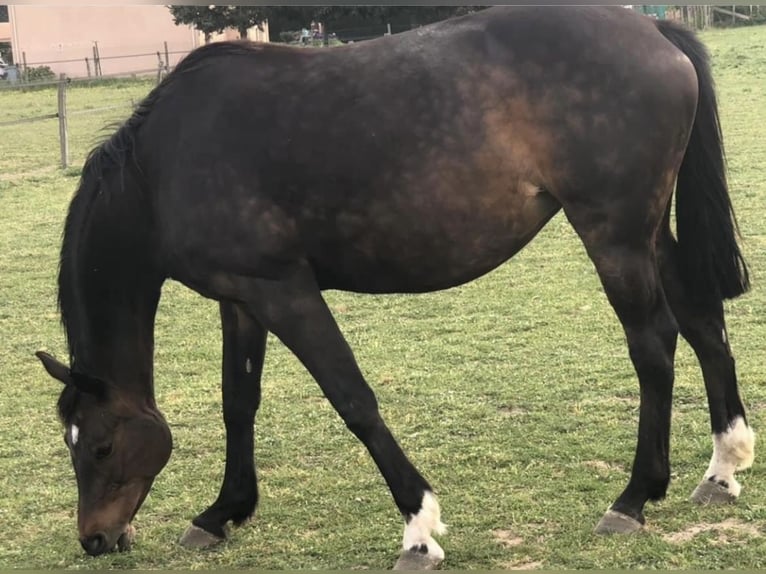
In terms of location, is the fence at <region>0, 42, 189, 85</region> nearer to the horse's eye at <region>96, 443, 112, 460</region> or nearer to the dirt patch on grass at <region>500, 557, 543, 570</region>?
the horse's eye at <region>96, 443, 112, 460</region>

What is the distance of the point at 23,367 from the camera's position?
591 cm

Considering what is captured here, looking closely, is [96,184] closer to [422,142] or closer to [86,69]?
[422,142]

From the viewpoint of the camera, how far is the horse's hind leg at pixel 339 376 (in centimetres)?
315

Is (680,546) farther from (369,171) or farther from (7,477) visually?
(7,477)

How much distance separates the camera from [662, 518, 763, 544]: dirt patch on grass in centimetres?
328

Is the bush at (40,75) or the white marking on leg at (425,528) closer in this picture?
the white marking on leg at (425,528)

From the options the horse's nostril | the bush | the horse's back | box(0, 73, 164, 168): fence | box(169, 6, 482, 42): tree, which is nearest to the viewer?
box(169, 6, 482, 42): tree

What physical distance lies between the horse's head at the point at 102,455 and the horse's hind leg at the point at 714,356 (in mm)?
2170

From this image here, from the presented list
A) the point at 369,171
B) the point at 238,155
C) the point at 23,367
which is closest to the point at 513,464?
the point at 369,171

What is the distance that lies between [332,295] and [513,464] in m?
3.47

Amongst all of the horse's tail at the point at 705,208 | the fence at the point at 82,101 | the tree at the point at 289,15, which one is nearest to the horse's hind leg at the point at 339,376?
the tree at the point at 289,15

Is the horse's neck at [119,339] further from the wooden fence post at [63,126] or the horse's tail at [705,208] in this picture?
the wooden fence post at [63,126]

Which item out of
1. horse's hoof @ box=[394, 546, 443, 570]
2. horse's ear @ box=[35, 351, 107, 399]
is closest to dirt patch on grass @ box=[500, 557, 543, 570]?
horse's hoof @ box=[394, 546, 443, 570]

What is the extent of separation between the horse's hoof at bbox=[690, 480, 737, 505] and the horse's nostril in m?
2.27
